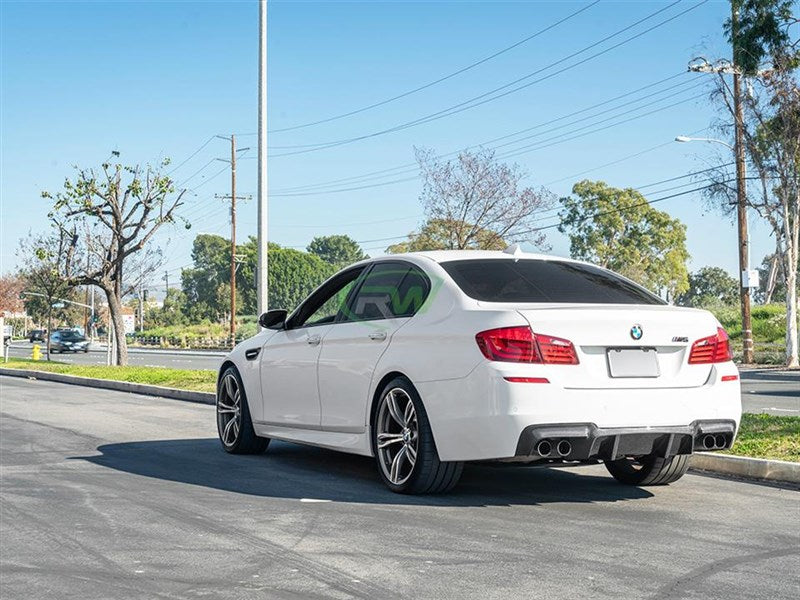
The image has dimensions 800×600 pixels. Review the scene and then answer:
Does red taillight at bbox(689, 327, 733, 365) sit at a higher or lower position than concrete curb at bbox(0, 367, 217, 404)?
higher

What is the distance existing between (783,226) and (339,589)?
1205 inches

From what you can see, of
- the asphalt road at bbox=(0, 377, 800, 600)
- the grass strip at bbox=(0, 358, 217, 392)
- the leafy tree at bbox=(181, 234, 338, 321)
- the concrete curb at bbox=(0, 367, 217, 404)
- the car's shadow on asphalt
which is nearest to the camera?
the asphalt road at bbox=(0, 377, 800, 600)

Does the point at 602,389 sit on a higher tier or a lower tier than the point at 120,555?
higher

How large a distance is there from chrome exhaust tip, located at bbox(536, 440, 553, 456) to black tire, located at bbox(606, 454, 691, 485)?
1414 millimetres

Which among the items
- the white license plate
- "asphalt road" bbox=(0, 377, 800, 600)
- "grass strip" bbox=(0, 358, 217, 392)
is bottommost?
"asphalt road" bbox=(0, 377, 800, 600)

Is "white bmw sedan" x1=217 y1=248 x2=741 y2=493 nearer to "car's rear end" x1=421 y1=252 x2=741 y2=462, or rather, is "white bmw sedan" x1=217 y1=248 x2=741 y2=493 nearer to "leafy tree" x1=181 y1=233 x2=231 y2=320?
"car's rear end" x1=421 y1=252 x2=741 y2=462

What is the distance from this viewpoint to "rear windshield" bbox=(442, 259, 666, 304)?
6.93 m

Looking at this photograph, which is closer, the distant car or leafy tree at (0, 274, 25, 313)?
the distant car

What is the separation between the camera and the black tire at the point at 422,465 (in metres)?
6.73

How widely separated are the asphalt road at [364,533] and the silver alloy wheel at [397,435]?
20 centimetres

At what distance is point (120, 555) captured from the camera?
534 cm

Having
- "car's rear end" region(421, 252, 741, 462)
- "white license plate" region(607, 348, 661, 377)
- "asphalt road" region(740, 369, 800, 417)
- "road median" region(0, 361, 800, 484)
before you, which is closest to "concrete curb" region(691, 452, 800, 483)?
"road median" region(0, 361, 800, 484)

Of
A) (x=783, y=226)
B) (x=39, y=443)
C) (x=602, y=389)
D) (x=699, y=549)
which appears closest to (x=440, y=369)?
(x=602, y=389)

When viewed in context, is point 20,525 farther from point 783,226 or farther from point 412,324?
point 783,226
